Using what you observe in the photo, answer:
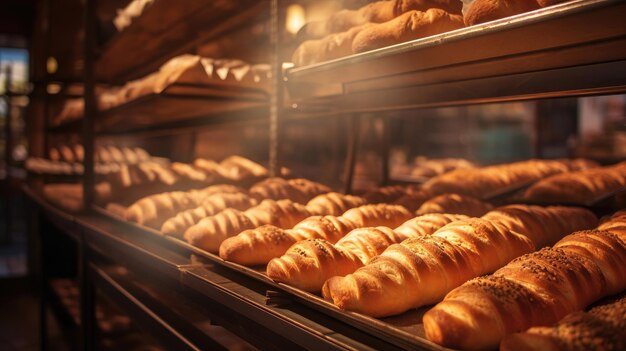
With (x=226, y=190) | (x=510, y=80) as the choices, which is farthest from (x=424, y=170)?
(x=510, y=80)

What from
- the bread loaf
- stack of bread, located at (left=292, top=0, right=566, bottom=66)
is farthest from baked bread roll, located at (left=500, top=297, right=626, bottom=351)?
stack of bread, located at (left=292, top=0, right=566, bottom=66)

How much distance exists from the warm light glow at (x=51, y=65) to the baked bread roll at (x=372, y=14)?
3.90 metres

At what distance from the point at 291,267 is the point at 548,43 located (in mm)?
672

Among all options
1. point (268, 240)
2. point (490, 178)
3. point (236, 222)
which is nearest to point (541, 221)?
point (268, 240)

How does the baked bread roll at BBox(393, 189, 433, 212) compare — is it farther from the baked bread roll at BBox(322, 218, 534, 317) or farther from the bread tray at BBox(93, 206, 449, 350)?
the bread tray at BBox(93, 206, 449, 350)

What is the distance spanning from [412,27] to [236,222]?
705 mm

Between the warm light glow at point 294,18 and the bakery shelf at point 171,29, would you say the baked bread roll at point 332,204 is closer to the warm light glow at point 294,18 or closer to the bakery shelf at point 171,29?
the warm light glow at point 294,18

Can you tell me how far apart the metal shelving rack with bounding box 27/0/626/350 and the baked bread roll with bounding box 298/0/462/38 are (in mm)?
162

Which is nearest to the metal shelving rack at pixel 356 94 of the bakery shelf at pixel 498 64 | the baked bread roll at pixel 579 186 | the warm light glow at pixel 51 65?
the bakery shelf at pixel 498 64

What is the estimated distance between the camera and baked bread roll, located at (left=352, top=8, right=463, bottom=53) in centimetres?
131

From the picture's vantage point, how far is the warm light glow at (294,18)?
7.75ft

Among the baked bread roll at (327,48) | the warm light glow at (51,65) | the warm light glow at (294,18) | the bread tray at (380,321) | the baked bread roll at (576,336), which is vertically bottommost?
the bread tray at (380,321)

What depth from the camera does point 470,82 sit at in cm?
160

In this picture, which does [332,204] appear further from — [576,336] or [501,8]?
[576,336]
